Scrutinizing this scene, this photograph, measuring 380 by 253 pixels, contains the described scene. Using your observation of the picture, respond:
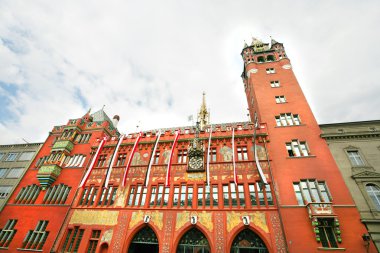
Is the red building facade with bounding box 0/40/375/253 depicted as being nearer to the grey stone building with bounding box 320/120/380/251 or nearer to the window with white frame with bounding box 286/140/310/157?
the window with white frame with bounding box 286/140/310/157

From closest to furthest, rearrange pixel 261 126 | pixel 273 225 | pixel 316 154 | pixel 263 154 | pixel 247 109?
pixel 273 225 < pixel 316 154 < pixel 263 154 < pixel 261 126 < pixel 247 109

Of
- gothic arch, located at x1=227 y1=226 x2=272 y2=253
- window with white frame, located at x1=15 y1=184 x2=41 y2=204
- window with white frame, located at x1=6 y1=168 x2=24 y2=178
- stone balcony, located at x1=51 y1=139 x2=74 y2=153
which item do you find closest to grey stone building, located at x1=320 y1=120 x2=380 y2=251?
gothic arch, located at x1=227 y1=226 x2=272 y2=253

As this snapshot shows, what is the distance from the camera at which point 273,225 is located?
18234 millimetres

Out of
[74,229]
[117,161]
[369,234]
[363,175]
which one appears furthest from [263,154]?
[74,229]

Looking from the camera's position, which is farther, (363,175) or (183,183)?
(183,183)

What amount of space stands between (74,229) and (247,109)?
106ft

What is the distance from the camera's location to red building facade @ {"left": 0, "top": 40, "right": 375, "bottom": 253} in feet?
59.4

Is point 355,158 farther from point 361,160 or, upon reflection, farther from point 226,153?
point 226,153

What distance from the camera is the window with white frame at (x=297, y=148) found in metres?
22.2

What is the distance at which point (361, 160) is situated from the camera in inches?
799

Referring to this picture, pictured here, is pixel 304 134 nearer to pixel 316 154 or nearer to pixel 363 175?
pixel 316 154

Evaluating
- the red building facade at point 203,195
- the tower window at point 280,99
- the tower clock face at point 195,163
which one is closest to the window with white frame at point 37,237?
the red building facade at point 203,195

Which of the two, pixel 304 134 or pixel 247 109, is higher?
pixel 247 109

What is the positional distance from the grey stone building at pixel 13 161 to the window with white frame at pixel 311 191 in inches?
1515
